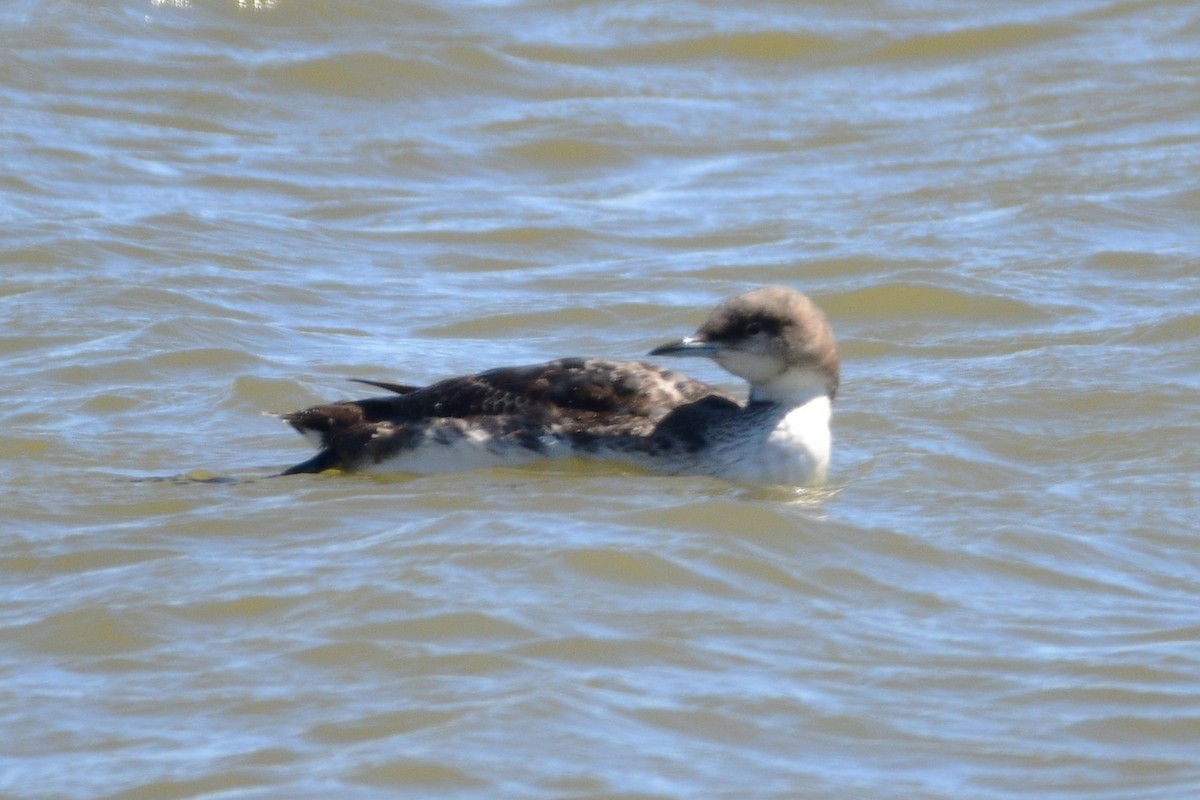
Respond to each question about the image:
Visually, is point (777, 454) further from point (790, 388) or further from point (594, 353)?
point (594, 353)

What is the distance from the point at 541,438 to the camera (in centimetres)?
806

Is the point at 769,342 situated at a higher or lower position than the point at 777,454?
higher

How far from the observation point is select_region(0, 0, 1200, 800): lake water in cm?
586

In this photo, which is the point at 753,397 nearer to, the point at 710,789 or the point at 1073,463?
the point at 1073,463

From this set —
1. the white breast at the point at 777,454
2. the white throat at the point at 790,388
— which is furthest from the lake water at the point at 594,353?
the white throat at the point at 790,388

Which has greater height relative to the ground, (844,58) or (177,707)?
(844,58)

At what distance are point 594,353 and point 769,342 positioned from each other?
249 centimetres

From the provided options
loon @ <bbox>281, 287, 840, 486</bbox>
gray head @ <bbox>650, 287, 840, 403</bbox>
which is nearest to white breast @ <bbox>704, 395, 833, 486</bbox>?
loon @ <bbox>281, 287, 840, 486</bbox>

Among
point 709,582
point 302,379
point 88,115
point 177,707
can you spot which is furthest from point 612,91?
point 177,707

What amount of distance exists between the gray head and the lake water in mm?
424

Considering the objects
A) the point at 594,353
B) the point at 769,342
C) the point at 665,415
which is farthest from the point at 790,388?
the point at 594,353

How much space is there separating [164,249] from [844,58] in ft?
21.9

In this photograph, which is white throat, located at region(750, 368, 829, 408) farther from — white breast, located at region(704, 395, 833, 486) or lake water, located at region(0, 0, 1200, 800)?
lake water, located at region(0, 0, 1200, 800)

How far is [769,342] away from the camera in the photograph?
8.12 metres
